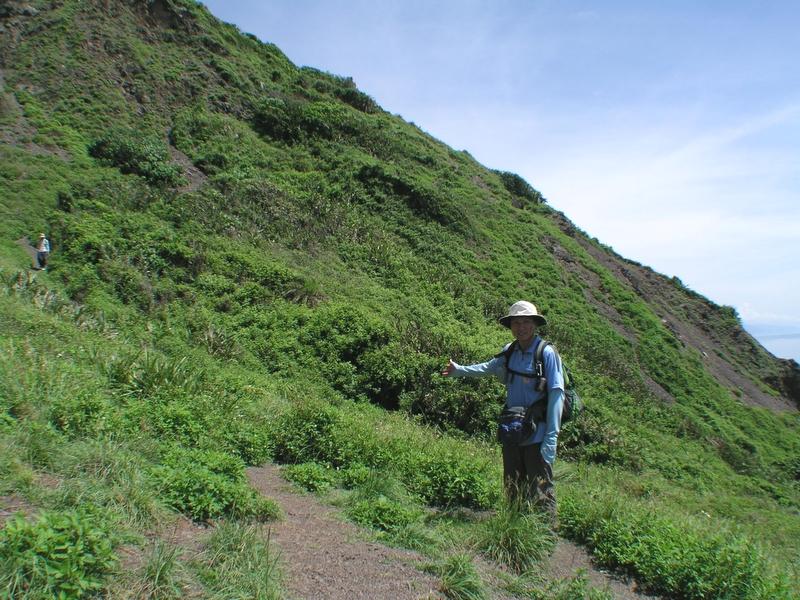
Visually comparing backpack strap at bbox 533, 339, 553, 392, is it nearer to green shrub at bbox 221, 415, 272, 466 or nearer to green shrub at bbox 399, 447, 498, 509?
green shrub at bbox 399, 447, 498, 509

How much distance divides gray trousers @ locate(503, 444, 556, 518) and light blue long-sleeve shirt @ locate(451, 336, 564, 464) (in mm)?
86

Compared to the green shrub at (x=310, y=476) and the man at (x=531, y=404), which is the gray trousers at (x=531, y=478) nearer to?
the man at (x=531, y=404)

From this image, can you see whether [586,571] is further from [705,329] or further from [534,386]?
[705,329]

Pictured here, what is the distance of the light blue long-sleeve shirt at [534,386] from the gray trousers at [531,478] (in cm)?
9

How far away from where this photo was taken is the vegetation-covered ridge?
160 inches

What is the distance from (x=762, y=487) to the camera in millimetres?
15820

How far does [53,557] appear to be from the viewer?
2.58 metres

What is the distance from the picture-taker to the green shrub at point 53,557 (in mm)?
2479

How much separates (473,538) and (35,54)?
2333 centimetres

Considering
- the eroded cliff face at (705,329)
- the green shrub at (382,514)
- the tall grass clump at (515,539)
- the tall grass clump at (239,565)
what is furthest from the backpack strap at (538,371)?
the eroded cliff face at (705,329)

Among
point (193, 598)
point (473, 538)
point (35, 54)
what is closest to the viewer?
point (193, 598)

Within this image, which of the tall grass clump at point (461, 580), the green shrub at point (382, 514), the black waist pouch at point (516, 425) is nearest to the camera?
the tall grass clump at point (461, 580)

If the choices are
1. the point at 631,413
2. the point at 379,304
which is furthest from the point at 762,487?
the point at 379,304

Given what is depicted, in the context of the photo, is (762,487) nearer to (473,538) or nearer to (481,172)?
(473,538)
